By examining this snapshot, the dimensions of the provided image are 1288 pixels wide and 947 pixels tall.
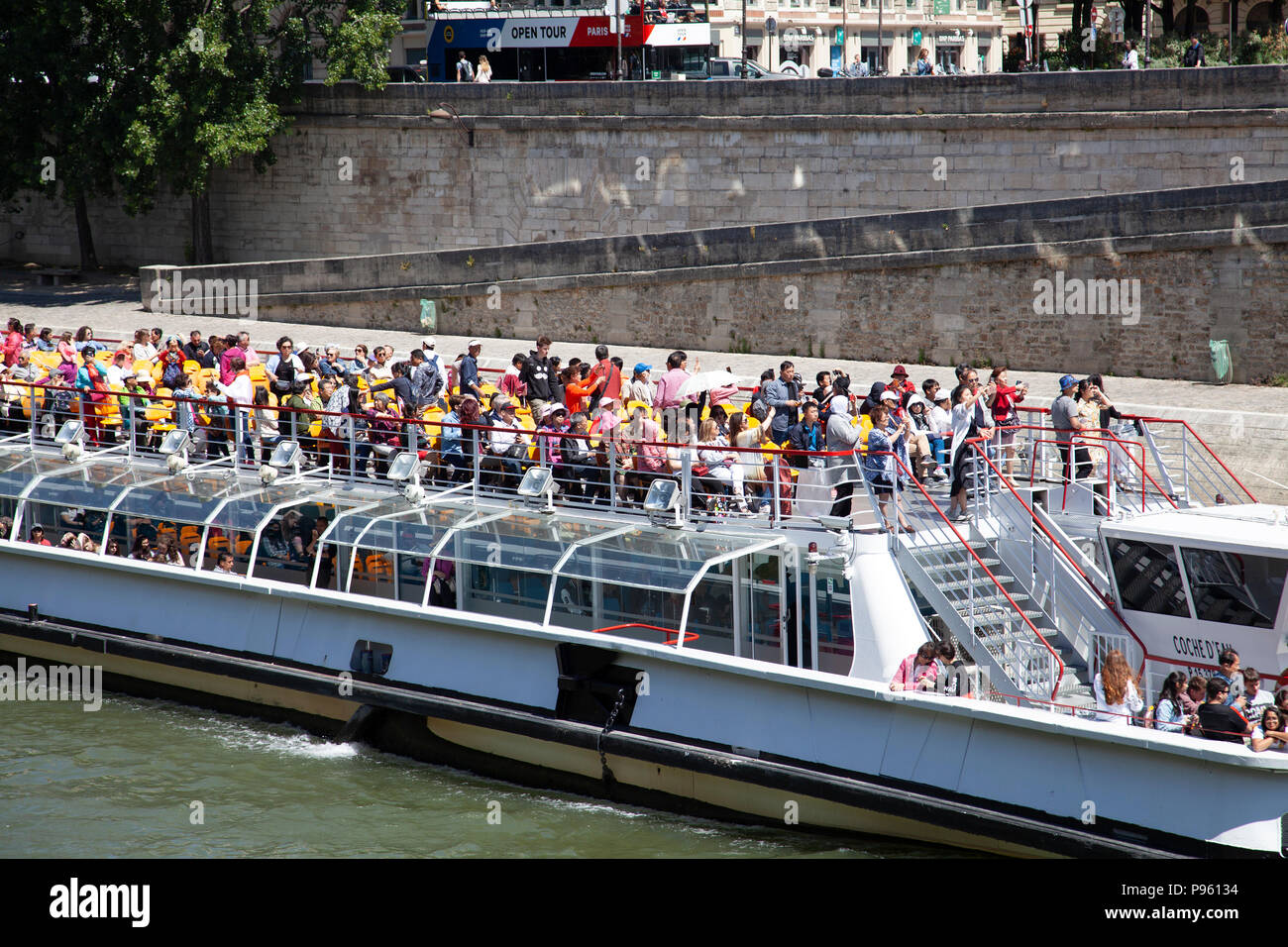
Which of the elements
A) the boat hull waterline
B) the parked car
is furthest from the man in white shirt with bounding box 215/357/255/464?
the parked car

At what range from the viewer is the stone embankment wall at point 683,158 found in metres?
28.2

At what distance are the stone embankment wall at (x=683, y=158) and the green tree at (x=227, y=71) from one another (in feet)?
5.82

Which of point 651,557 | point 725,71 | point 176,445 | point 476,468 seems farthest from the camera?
point 725,71

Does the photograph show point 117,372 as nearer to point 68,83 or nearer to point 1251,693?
point 1251,693

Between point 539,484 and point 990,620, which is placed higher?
point 539,484

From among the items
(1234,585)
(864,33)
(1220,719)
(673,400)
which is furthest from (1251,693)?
(864,33)

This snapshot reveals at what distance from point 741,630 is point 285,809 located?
4278mm

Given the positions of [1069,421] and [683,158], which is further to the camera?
[683,158]

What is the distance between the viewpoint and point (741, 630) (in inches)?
496

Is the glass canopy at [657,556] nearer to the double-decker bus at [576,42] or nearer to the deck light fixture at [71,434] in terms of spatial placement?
the deck light fixture at [71,434]

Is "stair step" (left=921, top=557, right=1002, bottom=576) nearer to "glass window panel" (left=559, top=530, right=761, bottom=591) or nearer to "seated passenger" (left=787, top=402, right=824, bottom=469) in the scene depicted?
"glass window panel" (left=559, top=530, right=761, bottom=591)

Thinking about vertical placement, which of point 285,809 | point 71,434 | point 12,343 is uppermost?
point 12,343
